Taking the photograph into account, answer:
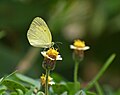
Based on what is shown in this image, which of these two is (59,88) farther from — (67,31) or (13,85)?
(67,31)

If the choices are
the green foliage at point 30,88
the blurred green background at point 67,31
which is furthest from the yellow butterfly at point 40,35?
the blurred green background at point 67,31

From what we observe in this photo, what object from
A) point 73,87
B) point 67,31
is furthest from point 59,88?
point 67,31

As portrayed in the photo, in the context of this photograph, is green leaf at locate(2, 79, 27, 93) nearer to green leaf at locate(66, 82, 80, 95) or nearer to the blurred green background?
green leaf at locate(66, 82, 80, 95)

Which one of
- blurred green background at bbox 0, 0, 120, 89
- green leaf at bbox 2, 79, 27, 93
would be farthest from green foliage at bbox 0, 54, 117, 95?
blurred green background at bbox 0, 0, 120, 89

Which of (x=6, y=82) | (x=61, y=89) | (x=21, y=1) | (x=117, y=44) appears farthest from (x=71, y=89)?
(x=117, y=44)

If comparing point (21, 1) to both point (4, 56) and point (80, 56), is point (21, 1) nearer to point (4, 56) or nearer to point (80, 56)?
point (4, 56)

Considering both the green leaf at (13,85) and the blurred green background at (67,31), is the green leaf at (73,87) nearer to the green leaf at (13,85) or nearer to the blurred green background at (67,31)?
the green leaf at (13,85)

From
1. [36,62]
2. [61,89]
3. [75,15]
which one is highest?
[61,89]
